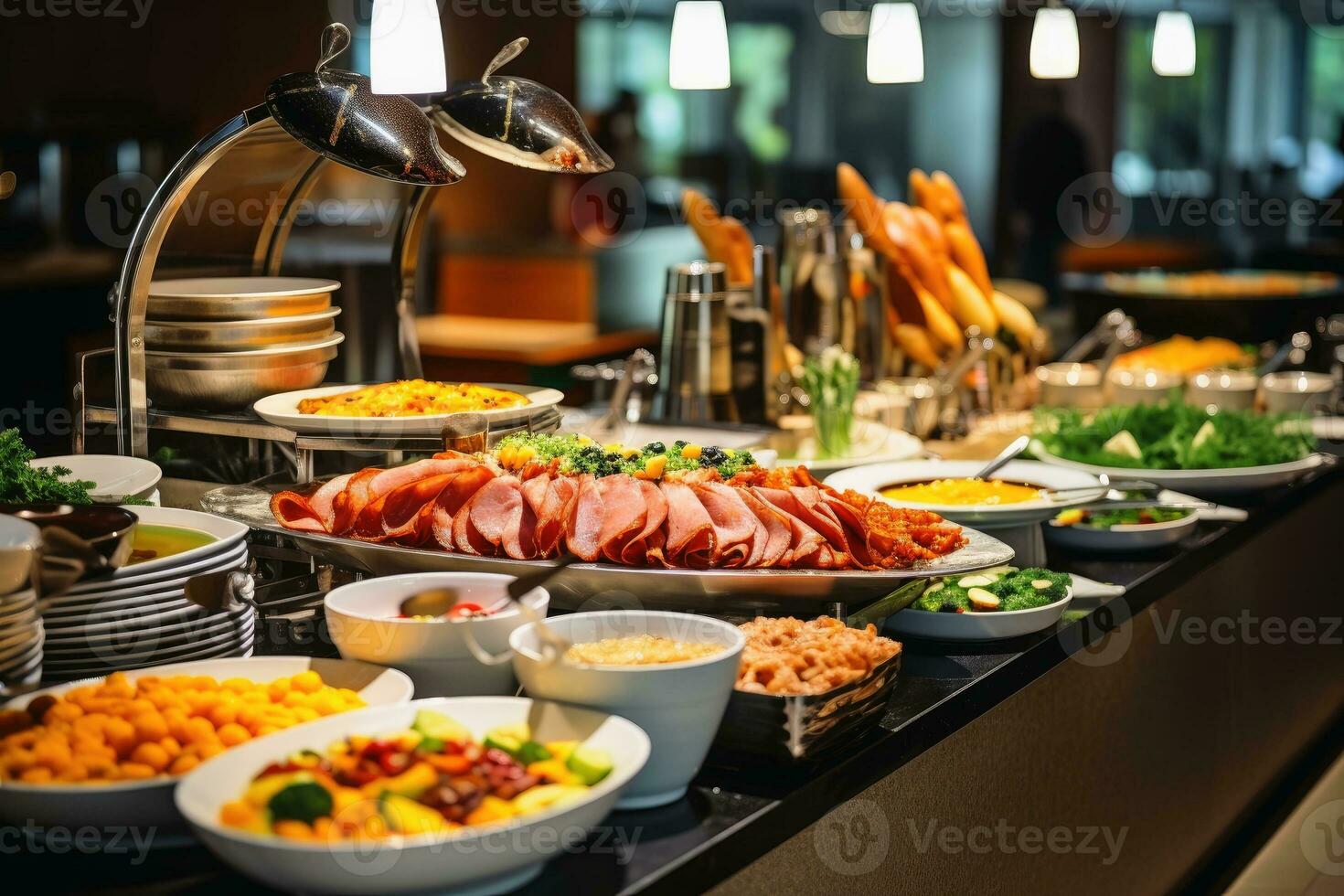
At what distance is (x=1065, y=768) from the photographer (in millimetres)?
2027

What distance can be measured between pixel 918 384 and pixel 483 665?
2134mm

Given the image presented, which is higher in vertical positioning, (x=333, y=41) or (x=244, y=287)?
(x=333, y=41)

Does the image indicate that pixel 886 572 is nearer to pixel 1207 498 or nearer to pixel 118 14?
pixel 1207 498

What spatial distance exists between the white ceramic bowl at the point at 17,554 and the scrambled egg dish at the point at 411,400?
0.75m

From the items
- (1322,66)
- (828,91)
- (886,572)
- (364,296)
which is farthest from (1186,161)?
(886,572)

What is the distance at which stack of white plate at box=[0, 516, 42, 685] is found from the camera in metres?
1.17

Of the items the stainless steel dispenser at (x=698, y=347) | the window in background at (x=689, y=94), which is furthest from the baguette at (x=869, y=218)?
the window in background at (x=689, y=94)

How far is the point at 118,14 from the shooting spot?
3166 mm

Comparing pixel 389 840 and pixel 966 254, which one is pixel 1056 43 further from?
pixel 389 840

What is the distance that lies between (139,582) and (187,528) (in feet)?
0.55

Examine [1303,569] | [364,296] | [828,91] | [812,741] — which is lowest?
[1303,569]

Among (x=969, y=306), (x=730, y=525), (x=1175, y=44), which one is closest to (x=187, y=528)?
(x=730, y=525)

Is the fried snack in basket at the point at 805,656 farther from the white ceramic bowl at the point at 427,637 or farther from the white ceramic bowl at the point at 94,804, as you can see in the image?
the white ceramic bowl at the point at 94,804

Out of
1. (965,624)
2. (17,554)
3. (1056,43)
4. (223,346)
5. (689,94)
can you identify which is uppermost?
(689,94)
